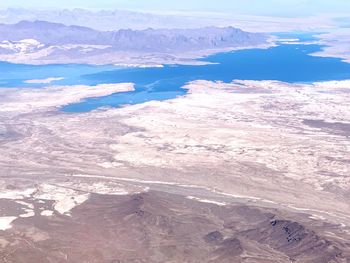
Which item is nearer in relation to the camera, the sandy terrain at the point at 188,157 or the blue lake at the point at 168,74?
the sandy terrain at the point at 188,157

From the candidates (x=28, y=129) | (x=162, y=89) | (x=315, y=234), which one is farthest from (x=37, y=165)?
(x=162, y=89)

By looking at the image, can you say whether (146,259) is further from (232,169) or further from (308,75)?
(308,75)

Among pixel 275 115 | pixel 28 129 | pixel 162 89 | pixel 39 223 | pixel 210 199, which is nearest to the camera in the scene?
pixel 39 223

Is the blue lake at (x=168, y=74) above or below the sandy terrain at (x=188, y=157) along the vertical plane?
below

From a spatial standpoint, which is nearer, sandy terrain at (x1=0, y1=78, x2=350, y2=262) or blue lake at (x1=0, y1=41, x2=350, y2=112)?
sandy terrain at (x1=0, y1=78, x2=350, y2=262)

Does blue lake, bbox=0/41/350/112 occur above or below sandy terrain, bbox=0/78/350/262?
below

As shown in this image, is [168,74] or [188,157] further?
[168,74]

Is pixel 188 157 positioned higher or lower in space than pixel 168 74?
higher

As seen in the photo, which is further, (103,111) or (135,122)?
(103,111)
